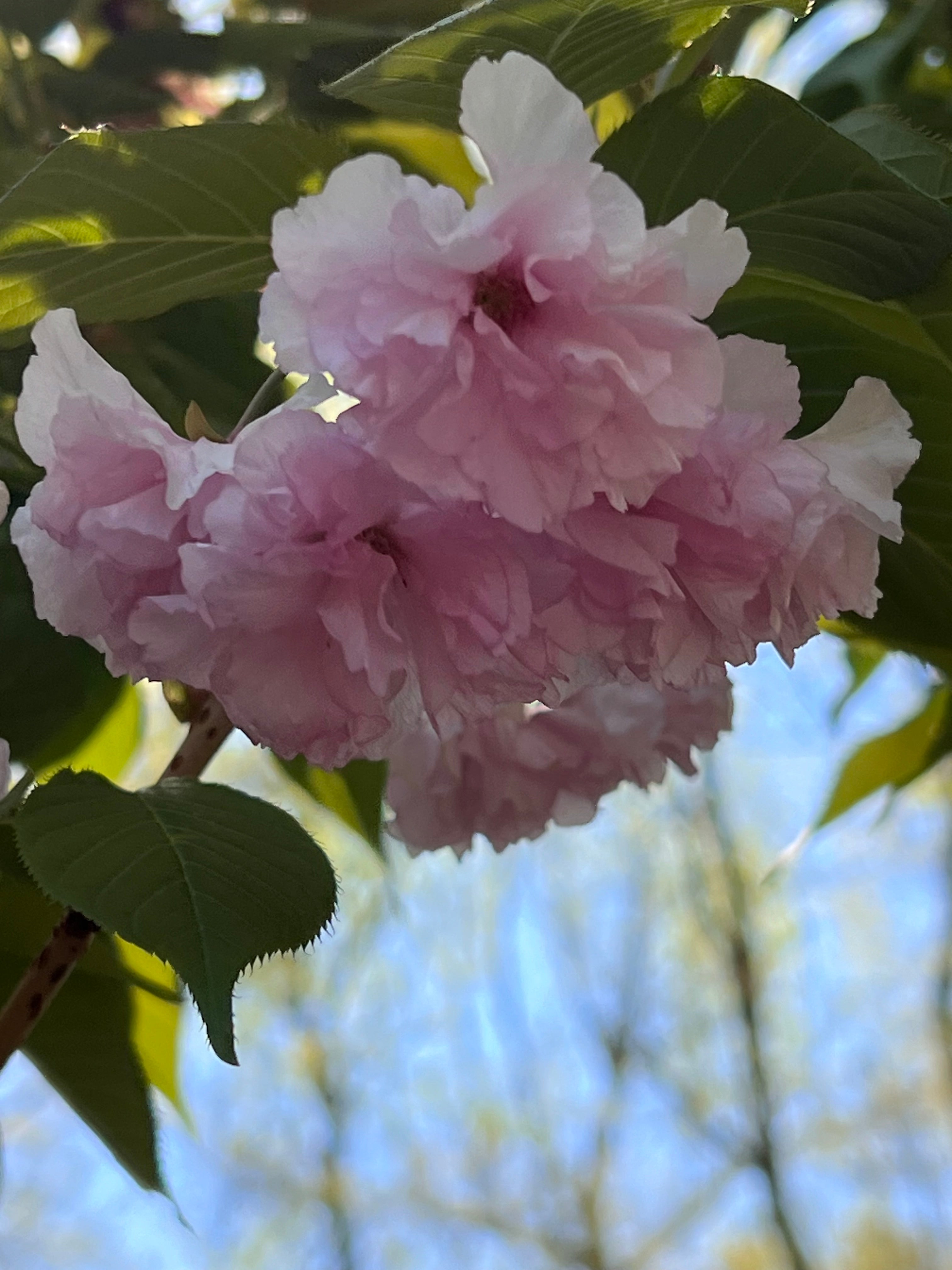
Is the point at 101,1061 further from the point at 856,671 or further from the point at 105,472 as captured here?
the point at 856,671

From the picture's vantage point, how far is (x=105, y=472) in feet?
0.74

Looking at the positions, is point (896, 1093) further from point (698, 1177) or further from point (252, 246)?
point (252, 246)

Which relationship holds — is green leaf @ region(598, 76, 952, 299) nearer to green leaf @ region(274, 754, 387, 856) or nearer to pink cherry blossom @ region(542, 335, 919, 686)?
pink cherry blossom @ region(542, 335, 919, 686)

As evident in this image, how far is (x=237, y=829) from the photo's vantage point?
29 centimetres

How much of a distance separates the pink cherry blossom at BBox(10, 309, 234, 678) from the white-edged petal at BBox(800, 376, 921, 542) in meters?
0.12

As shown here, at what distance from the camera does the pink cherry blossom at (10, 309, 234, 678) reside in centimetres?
22

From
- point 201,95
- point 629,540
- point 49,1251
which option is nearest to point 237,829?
point 629,540

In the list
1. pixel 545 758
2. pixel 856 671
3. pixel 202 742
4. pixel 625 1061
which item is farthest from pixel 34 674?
pixel 625 1061

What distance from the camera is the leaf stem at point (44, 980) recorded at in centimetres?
30

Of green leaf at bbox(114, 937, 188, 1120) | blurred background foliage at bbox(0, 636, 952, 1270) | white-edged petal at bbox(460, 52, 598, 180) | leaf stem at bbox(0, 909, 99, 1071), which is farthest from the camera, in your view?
blurred background foliage at bbox(0, 636, 952, 1270)

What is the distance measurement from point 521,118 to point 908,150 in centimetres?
17

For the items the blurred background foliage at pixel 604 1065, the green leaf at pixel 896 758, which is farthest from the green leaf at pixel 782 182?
the blurred background foliage at pixel 604 1065

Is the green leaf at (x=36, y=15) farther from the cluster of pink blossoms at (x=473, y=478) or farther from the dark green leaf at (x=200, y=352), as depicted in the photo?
the cluster of pink blossoms at (x=473, y=478)

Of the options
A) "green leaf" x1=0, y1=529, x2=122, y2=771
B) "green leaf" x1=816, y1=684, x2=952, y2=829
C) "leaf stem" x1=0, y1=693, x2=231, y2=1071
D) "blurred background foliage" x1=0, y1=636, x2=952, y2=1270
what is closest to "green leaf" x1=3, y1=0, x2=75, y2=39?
"green leaf" x1=0, y1=529, x2=122, y2=771
